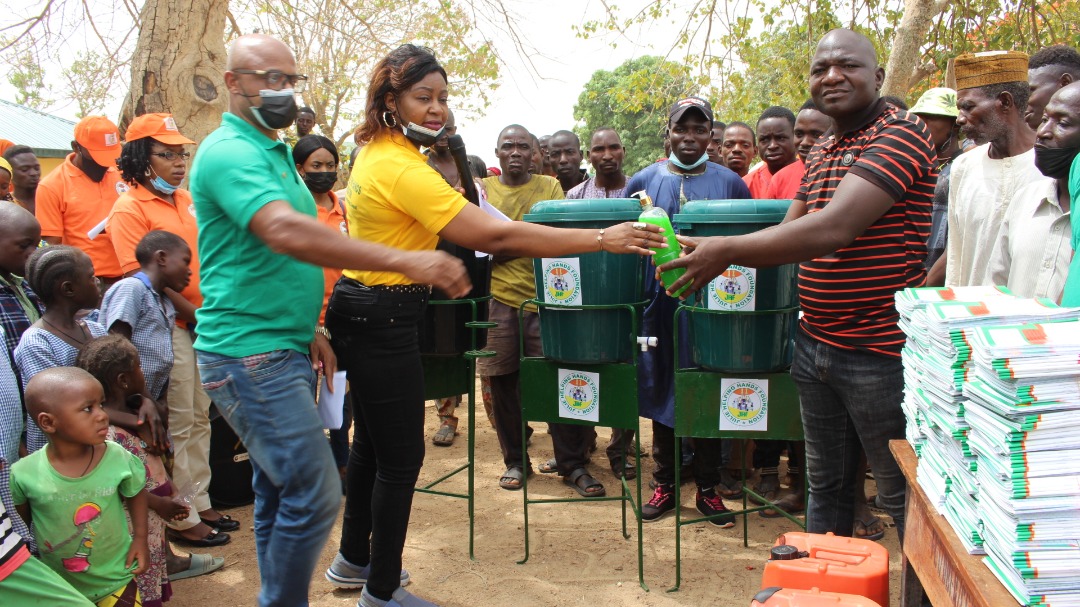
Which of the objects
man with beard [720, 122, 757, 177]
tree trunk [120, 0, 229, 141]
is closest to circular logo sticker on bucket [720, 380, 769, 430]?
man with beard [720, 122, 757, 177]

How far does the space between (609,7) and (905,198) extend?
5.19 m

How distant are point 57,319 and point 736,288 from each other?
2933 mm

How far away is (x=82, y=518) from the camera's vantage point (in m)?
3.02

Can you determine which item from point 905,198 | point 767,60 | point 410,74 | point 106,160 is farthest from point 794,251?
point 767,60

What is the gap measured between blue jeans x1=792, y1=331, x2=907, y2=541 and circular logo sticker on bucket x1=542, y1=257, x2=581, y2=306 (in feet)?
3.66

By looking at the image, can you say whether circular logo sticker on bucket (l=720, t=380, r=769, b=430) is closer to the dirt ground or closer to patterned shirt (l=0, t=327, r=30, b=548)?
the dirt ground

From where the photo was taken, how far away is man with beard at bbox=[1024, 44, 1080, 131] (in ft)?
11.7

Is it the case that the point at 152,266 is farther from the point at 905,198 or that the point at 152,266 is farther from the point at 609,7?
the point at 609,7

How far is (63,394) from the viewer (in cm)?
297

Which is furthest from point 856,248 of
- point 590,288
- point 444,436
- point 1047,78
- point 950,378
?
point 444,436

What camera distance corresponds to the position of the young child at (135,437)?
11.3 ft

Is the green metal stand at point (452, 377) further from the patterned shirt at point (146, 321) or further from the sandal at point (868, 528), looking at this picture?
the sandal at point (868, 528)

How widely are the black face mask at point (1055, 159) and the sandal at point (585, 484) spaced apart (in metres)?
3.18

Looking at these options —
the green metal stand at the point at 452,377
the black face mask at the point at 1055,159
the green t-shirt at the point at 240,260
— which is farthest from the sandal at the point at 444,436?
the black face mask at the point at 1055,159
